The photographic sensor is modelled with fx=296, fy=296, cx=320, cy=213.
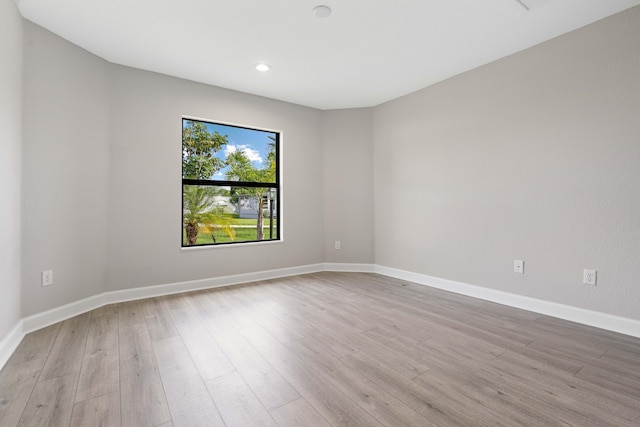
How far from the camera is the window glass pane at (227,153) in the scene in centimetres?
356

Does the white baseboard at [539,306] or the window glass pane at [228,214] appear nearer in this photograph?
the white baseboard at [539,306]

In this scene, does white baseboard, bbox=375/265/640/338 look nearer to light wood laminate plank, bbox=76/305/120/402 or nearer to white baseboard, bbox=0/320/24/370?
light wood laminate plank, bbox=76/305/120/402

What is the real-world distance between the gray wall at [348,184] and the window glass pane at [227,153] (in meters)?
0.87

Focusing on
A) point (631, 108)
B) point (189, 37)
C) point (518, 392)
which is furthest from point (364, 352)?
point (189, 37)

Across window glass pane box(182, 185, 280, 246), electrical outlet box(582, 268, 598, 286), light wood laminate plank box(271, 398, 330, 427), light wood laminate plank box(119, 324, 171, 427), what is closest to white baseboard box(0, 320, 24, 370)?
light wood laminate plank box(119, 324, 171, 427)

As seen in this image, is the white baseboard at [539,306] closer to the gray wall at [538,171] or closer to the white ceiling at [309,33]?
the gray wall at [538,171]

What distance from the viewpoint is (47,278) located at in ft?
8.04

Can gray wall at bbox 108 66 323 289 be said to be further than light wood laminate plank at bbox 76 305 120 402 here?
Yes

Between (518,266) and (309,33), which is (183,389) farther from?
(518,266)

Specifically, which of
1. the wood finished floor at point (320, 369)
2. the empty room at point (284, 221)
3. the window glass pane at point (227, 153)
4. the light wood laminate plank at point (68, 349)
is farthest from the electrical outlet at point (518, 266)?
the light wood laminate plank at point (68, 349)

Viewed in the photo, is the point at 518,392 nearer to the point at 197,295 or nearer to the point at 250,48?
the point at 197,295

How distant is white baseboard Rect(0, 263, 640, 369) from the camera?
2209mm

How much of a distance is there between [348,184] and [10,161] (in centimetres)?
348

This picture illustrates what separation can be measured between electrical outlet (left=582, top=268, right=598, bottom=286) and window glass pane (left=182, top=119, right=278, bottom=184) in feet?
11.2
